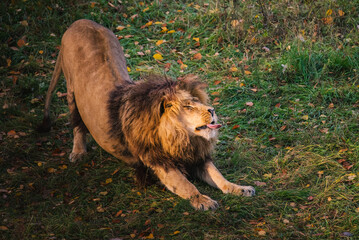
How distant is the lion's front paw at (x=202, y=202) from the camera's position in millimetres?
4059

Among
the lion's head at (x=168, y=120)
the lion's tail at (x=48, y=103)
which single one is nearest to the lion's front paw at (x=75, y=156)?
the lion's tail at (x=48, y=103)

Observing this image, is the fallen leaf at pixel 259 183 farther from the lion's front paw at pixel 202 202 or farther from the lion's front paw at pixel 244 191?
the lion's front paw at pixel 202 202

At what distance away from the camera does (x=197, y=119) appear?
413 centimetres

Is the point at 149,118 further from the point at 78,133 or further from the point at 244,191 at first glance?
the point at 78,133

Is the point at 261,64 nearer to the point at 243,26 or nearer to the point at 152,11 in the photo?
the point at 243,26

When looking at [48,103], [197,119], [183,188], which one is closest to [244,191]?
[183,188]

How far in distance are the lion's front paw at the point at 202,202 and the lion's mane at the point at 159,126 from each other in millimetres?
358

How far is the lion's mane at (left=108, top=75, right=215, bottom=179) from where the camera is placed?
418cm

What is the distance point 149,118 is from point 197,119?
1.42ft

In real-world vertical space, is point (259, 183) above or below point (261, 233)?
below

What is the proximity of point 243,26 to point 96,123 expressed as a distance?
11.6 feet

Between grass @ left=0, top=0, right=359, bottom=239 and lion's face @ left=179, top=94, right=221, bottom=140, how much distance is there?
0.59m

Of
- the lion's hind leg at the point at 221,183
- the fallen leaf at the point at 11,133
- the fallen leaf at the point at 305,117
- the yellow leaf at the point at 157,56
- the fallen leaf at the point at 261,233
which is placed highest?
the fallen leaf at the point at 261,233

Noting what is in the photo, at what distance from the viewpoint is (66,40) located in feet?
17.8
